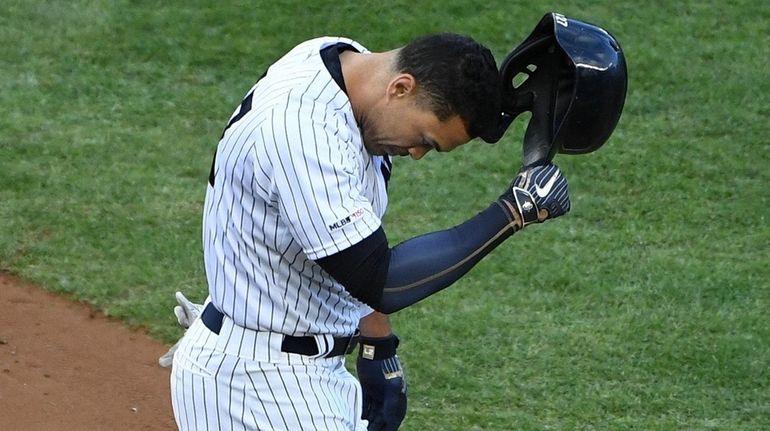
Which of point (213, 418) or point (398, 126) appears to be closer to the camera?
point (398, 126)

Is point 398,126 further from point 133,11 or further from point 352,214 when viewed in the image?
point 133,11

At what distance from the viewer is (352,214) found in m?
2.98

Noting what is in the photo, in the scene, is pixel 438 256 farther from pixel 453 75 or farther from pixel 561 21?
pixel 561 21

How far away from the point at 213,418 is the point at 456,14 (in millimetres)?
7286

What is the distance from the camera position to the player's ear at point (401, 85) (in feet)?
10.1

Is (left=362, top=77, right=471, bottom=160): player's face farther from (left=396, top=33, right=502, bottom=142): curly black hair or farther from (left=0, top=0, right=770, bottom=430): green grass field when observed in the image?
(left=0, top=0, right=770, bottom=430): green grass field

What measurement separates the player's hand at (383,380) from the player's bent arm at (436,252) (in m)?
0.96

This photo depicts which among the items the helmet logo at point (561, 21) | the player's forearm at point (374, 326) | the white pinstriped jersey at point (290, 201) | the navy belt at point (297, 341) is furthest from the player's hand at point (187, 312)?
the helmet logo at point (561, 21)

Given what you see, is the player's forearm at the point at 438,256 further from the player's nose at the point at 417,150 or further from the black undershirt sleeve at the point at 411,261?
the player's nose at the point at 417,150

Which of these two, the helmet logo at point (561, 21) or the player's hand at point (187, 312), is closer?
the helmet logo at point (561, 21)

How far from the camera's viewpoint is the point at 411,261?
Result: 314cm

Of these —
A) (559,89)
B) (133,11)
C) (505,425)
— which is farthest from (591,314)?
(133,11)

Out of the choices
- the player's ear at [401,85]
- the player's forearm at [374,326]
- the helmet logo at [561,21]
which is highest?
the helmet logo at [561,21]

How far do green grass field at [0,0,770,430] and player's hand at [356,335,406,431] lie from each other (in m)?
1.16
